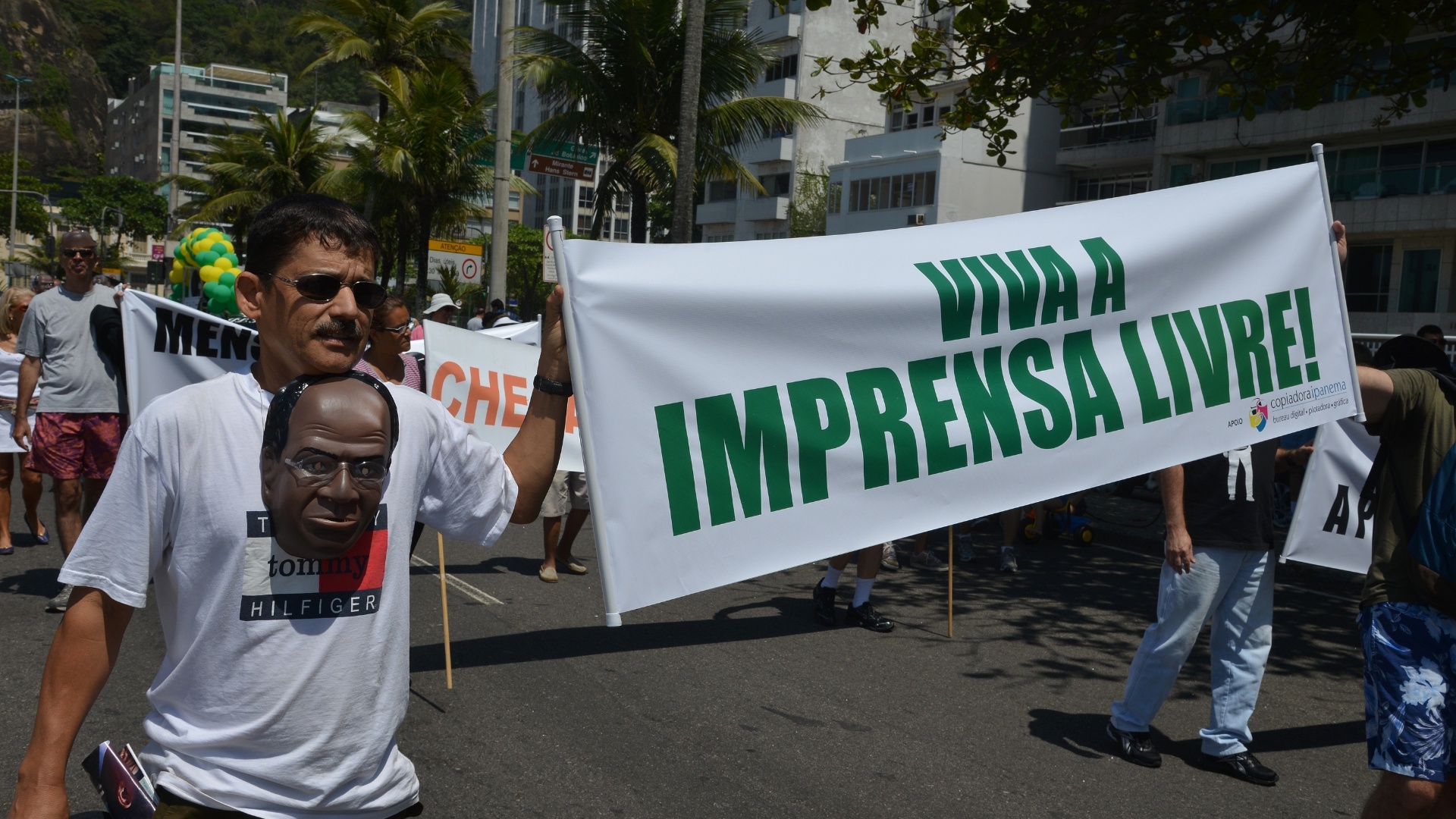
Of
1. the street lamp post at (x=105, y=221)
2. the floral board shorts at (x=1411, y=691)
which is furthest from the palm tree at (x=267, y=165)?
the street lamp post at (x=105, y=221)

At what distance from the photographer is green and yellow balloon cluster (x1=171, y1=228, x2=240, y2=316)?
13.6m

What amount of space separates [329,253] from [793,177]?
53.7 m

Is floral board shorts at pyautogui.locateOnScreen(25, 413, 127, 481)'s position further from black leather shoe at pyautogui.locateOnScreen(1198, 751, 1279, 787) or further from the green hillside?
the green hillside

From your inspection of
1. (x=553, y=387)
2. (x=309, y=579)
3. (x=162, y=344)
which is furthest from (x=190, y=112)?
(x=309, y=579)

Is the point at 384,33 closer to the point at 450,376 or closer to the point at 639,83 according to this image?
the point at 639,83

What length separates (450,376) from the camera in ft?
26.0

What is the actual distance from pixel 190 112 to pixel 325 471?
152074mm

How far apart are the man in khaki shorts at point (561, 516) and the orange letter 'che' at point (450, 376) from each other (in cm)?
92

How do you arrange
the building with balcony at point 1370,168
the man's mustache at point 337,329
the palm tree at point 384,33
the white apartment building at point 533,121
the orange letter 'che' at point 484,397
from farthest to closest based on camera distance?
1. the white apartment building at point 533,121
2. the building with balcony at point 1370,168
3. the palm tree at point 384,33
4. the orange letter 'che' at point 484,397
5. the man's mustache at point 337,329

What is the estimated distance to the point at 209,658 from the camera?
6.40 feet

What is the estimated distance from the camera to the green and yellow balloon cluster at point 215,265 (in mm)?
13633

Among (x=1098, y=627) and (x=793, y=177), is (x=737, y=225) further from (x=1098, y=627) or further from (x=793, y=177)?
(x=1098, y=627)

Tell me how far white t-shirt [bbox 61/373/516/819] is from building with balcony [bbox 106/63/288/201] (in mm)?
136527

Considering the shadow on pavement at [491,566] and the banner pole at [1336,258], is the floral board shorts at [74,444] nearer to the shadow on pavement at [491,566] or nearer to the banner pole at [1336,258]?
the shadow on pavement at [491,566]
